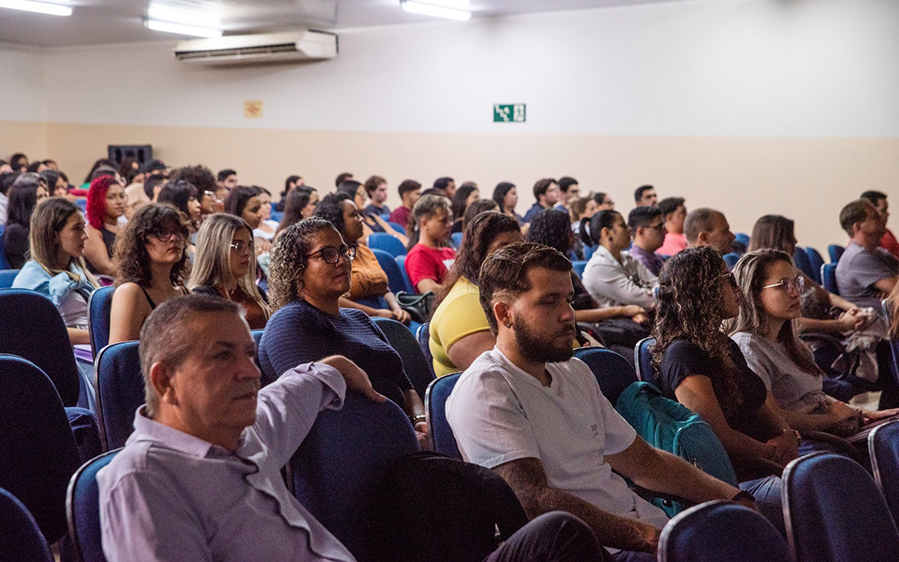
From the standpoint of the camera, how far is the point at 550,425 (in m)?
1.98

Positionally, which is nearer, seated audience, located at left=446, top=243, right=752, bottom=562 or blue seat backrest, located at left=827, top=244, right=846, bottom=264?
seated audience, located at left=446, top=243, right=752, bottom=562

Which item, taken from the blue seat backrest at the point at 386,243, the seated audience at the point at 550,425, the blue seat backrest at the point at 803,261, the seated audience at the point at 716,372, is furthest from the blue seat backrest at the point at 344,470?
the blue seat backrest at the point at 803,261

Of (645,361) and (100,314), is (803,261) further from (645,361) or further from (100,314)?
(100,314)

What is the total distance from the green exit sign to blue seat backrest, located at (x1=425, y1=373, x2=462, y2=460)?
759 cm

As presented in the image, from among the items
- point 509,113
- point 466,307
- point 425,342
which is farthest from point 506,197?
point 466,307

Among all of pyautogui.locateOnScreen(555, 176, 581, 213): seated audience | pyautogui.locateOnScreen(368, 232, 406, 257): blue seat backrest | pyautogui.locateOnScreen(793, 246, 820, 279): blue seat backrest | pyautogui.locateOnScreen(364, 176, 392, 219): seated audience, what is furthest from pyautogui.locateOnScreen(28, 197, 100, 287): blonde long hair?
pyautogui.locateOnScreen(555, 176, 581, 213): seated audience

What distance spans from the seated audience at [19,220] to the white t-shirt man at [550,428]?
3.45m

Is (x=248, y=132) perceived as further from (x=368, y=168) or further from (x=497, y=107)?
(x=497, y=107)

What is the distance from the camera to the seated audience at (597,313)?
4262mm

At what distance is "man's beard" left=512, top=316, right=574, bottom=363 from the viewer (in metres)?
1.99

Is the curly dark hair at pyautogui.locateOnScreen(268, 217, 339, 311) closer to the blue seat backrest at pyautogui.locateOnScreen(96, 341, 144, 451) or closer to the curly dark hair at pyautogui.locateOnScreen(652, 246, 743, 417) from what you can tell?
the blue seat backrest at pyautogui.locateOnScreen(96, 341, 144, 451)

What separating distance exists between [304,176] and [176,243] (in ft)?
26.5

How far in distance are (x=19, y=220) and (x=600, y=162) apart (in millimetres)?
5744

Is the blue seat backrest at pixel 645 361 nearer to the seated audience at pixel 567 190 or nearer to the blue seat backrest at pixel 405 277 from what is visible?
the blue seat backrest at pixel 405 277
